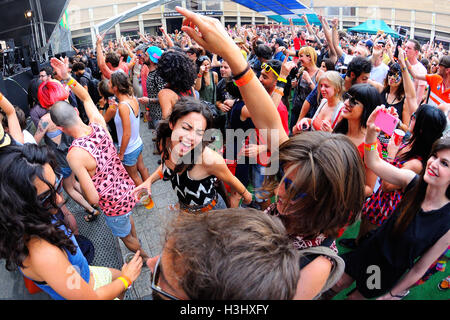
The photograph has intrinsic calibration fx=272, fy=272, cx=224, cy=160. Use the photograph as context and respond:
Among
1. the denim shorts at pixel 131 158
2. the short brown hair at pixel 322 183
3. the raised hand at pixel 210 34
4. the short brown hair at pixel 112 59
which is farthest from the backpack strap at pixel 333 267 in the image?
the short brown hair at pixel 112 59

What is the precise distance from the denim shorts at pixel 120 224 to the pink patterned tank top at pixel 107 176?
46 mm

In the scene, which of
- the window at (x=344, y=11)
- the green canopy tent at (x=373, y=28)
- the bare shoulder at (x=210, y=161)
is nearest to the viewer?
→ the bare shoulder at (x=210, y=161)

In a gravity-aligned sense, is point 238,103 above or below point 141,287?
above

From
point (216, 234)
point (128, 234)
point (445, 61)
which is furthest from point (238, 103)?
point (445, 61)

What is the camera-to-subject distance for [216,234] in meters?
0.90

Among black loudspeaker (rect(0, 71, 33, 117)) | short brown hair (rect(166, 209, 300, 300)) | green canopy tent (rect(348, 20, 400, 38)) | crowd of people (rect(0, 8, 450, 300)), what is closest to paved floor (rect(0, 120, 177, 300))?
crowd of people (rect(0, 8, 450, 300))

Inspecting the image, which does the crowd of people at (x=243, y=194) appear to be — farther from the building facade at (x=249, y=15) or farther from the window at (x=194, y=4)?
the window at (x=194, y=4)

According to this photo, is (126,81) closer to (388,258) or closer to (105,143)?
(105,143)

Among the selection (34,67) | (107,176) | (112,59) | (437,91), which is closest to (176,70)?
(107,176)

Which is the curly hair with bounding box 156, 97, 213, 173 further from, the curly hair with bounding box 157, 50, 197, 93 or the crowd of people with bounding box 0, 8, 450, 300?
the curly hair with bounding box 157, 50, 197, 93

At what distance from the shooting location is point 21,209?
142 centimetres

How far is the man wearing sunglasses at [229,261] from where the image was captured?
798 millimetres
